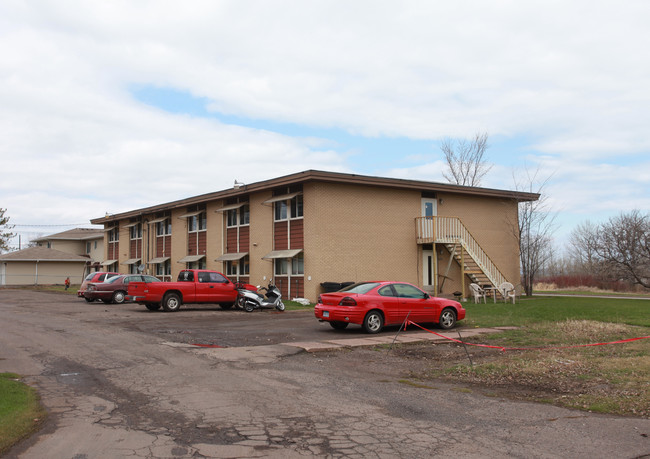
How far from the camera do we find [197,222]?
35.9m

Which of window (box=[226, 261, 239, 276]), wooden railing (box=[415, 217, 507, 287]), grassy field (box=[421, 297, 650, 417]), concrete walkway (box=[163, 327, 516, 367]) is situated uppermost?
wooden railing (box=[415, 217, 507, 287])

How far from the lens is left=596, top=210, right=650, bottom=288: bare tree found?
3161 cm

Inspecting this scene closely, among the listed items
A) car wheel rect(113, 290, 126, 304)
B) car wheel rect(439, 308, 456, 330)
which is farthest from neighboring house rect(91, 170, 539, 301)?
car wheel rect(439, 308, 456, 330)

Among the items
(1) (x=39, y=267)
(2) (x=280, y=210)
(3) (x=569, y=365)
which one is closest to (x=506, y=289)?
(2) (x=280, y=210)

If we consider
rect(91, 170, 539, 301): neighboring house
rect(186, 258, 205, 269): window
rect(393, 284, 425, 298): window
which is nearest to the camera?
rect(393, 284, 425, 298): window

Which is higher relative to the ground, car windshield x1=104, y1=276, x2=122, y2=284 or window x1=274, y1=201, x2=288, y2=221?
window x1=274, y1=201, x2=288, y2=221

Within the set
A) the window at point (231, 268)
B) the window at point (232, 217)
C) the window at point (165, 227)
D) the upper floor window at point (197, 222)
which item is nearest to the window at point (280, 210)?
the window at point (232, 217)

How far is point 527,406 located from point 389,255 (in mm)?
20227

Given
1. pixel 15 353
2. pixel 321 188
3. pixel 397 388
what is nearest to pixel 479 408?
pixel 397 388

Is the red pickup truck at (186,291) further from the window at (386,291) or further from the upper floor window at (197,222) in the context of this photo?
→ the upper floor window at (197,222)

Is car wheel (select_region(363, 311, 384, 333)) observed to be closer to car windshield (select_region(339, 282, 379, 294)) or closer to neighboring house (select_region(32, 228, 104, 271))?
car windshield (select_region(339, 282, 379, 294))

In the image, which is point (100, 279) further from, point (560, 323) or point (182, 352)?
point (560, 323)

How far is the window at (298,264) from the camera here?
87.4 ft

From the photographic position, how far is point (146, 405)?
7129 mm
